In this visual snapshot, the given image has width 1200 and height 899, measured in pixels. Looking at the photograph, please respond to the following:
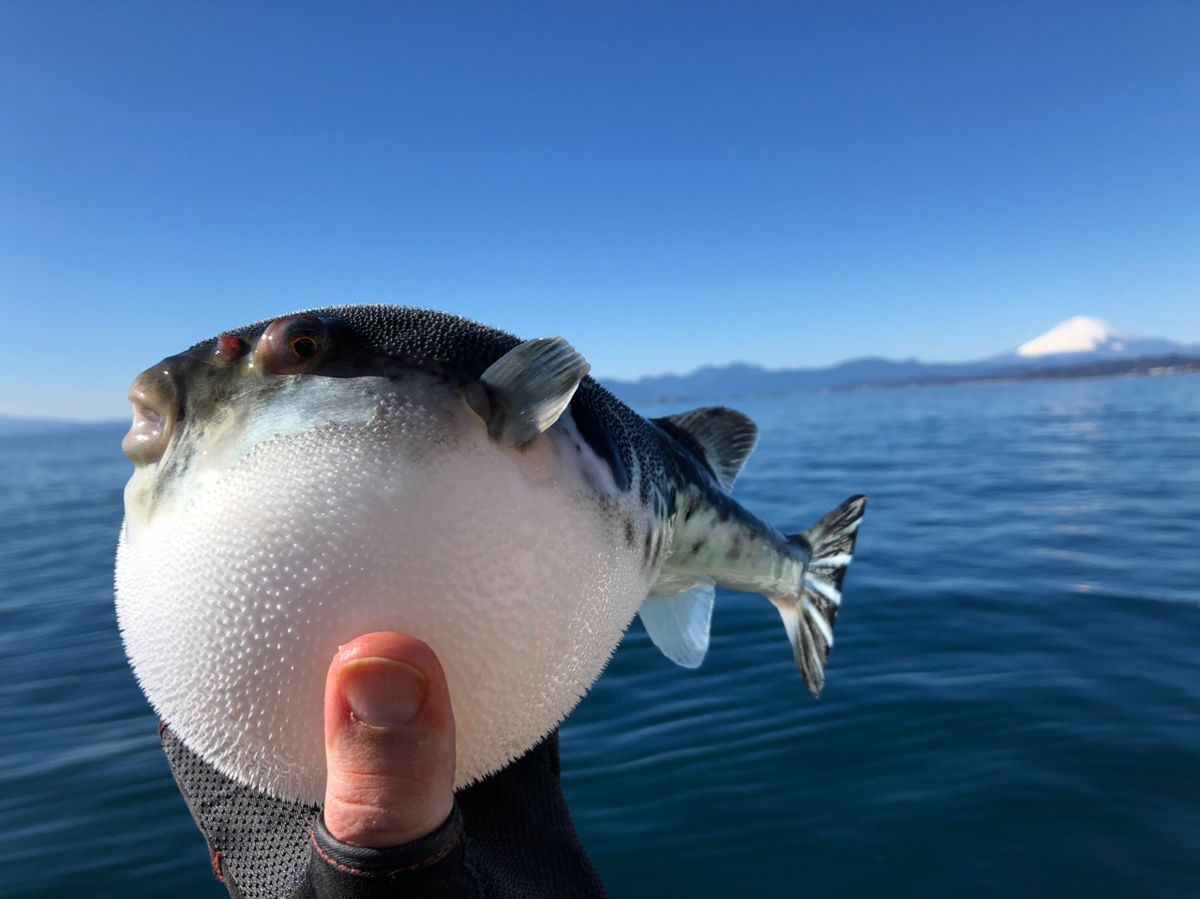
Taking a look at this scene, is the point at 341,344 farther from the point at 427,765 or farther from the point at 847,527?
the point at 847,527

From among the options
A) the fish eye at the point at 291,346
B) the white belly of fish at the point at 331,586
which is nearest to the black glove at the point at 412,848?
the white belly of fish at the point at 331,586

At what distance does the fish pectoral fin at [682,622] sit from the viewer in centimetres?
286

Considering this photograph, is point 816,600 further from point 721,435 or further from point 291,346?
point 291,346

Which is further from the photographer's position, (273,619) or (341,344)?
(341,344)

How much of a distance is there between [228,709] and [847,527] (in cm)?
308

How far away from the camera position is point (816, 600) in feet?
11.5

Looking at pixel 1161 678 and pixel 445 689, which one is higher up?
pixel 445 689

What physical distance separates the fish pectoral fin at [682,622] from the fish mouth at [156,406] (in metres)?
1.86

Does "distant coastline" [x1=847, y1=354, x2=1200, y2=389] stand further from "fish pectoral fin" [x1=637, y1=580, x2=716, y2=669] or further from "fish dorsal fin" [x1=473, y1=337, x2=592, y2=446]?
"fish dorsal fin" [x1=473, y1=337, x2=592, y2=446]

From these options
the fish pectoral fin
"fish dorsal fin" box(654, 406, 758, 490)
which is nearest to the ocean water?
the fish pectoral fin

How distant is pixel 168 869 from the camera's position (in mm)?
4293

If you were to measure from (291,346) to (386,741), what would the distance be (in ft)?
2.27

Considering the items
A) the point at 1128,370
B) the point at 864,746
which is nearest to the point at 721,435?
the point at 864,746

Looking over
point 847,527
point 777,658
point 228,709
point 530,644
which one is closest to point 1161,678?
point 777,658
